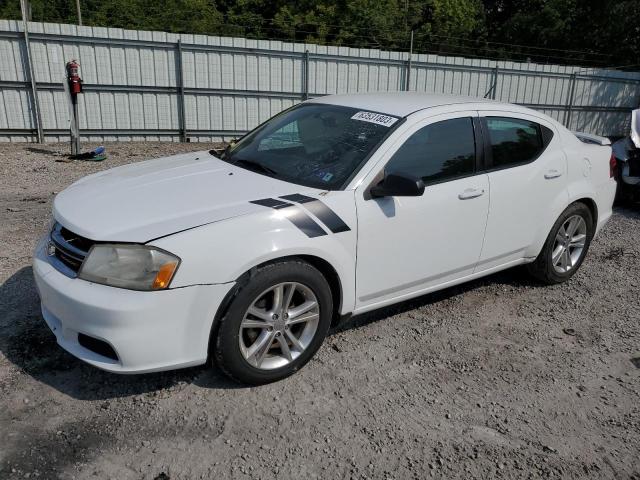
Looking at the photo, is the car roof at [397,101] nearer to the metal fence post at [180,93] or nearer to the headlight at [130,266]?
the headlight at [130,266]

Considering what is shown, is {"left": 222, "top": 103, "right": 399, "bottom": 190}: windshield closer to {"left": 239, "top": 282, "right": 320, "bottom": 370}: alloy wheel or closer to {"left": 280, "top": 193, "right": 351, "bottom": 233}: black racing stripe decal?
{"left": 280, "top": 193, "right": 351, "bottom": 233}: black racing stripe decal

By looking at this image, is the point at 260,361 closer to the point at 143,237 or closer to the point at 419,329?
the point at 143,237

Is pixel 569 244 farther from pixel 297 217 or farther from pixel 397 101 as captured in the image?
pixel 297 217

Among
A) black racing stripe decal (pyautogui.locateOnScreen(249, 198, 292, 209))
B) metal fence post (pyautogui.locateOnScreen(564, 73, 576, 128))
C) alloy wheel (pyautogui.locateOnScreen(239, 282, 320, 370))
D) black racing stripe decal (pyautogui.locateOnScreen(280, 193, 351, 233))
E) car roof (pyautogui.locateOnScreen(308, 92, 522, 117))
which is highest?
car roof (pyautogui.locateOnScreen(308, 92, 522, 117))

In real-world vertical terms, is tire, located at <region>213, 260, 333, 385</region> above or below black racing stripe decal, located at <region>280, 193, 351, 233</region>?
below

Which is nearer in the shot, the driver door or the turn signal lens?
the turn signal lens

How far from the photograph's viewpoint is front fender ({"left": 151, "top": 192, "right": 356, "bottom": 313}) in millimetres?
2811

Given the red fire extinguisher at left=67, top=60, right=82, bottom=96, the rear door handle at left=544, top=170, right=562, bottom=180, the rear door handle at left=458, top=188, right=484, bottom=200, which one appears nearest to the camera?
the rear door handle at left=458, top=188, right=484, bottom=200

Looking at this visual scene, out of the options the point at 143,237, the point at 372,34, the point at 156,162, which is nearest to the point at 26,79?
the point at 156,162

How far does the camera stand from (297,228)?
3.11 metres

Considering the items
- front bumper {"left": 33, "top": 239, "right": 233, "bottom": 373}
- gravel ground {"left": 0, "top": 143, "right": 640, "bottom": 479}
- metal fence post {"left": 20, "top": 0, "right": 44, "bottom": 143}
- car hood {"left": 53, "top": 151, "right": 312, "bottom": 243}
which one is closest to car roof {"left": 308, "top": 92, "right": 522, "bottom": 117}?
car hood {"left": 53, "top": 151, "right": 312, "bottom": 243}

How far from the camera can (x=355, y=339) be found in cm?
386

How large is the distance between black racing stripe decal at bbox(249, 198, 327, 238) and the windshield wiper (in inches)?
21.3

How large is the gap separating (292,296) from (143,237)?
0.92 meters
